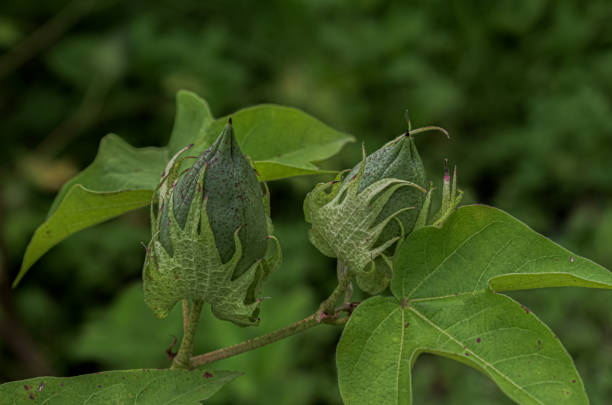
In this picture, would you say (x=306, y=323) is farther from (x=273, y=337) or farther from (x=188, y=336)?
(x=188, y=336)

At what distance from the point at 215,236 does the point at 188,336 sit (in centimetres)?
25

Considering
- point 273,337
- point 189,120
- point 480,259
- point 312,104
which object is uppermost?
point 189,120

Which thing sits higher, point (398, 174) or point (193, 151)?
point (398, 174)

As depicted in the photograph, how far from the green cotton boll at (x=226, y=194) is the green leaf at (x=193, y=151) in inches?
13.4

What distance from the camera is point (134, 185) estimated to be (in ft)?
5.09

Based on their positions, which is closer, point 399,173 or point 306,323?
point 399,173

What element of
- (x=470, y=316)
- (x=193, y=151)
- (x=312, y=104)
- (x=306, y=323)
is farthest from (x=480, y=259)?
(x=312, y=104)

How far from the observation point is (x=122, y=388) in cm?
116

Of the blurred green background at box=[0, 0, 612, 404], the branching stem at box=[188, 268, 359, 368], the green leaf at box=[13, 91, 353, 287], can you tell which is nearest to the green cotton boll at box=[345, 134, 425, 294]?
the branching stem at box=[188, 268, 359, 368]

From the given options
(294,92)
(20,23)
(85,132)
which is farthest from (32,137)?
(294,92)

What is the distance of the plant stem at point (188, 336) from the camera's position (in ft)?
4.21

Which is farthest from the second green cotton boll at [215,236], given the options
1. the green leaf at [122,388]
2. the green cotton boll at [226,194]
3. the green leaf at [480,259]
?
the green leaf at [480,259]

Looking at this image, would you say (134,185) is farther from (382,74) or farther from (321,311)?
(382,74)

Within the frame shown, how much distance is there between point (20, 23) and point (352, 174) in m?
3.81
